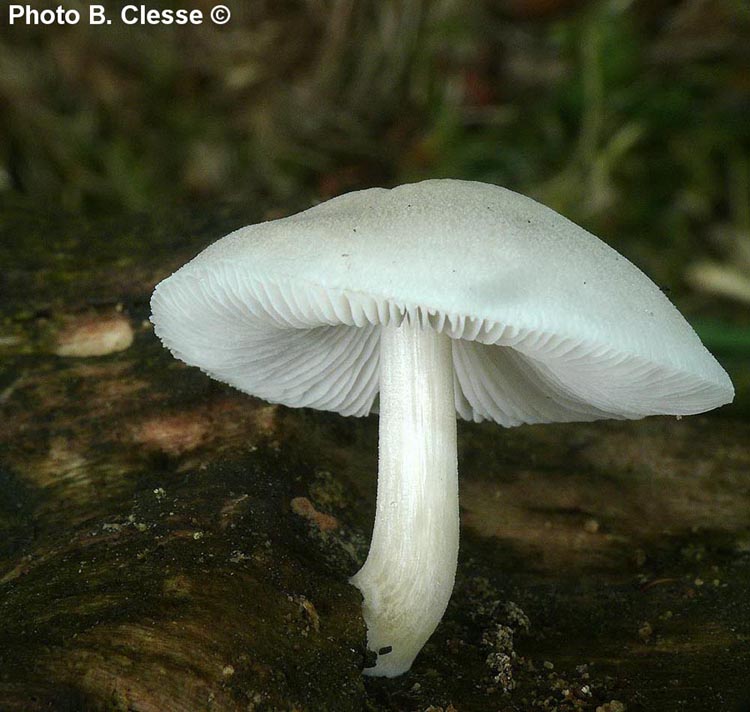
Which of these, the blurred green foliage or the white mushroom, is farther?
the blurred green foliage

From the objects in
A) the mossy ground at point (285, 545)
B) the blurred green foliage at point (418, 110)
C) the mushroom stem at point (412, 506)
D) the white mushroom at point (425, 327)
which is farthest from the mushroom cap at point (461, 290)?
the blurred green foliage at point (418, 110)

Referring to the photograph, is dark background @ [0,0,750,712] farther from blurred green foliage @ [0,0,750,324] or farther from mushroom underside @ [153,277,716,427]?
mushroom underside @ [153,277,716,427]

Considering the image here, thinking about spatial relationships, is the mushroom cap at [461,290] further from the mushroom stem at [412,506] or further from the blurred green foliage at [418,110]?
the blurred green foliage at [418,110]

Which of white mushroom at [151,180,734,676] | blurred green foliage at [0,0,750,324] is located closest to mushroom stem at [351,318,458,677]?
white mushroom at [151,180,734,676]

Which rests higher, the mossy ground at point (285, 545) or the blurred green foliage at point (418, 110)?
the blurred green foliage at point (418, 110)

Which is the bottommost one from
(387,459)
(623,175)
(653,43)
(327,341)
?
(387,459)

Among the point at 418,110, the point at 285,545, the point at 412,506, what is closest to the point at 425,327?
the point at 412,506

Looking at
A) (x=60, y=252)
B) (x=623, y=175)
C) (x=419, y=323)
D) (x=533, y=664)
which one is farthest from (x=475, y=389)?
(x=623, y=175)

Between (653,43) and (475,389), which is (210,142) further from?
(475,389)
